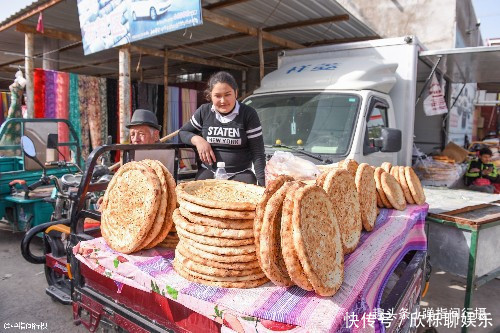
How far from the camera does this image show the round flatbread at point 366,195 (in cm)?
218

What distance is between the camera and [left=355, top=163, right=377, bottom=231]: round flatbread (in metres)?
2.18

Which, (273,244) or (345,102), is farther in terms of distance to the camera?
(345,102)

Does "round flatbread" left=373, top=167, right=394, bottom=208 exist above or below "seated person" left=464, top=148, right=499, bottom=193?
above

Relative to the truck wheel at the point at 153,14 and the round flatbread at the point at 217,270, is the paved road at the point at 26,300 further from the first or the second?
the truck wheel at the point at 153,14

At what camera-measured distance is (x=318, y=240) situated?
1.42m

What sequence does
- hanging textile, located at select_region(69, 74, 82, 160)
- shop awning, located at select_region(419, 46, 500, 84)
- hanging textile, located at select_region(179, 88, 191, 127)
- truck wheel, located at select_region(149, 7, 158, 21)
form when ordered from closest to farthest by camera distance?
shop awning, located at select_region(419, 46, 500, 84)
truck wheel, located at select_region(149, 7, 158, 21)
hanging textile, located at select_region(69, 74, 82, 160)
hanging textile, located at select_region(179, 88, 191, 127)

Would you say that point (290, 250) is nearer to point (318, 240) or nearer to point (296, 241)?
point (296, 241)

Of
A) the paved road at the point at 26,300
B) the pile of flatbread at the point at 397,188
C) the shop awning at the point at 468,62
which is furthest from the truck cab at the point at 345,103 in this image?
the paved road at the point at 26,300

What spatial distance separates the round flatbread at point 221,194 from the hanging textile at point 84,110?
738 cm

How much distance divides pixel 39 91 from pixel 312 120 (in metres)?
6.28

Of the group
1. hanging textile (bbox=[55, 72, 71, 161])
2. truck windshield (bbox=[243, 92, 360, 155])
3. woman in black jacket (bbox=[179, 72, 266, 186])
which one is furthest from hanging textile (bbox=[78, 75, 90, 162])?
woman in black jacket (bbox=[179, 72, 266, 186])

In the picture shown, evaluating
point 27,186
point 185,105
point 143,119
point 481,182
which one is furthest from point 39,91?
point 481,182

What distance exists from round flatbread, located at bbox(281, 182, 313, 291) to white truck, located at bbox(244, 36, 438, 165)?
2.39m

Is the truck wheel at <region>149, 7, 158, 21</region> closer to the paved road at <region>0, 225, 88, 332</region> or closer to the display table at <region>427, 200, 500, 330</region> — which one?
the paved road at <region>0, 225, 88, 332</region>
